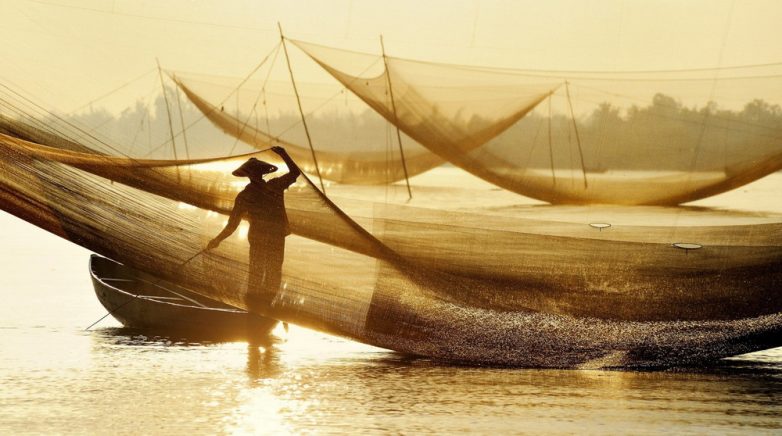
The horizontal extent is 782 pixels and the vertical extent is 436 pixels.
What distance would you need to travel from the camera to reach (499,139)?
11852 millimetres

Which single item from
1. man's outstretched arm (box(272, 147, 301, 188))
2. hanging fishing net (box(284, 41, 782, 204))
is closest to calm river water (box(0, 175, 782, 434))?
man's outstretched arm (box(272, 147, 301, 188))

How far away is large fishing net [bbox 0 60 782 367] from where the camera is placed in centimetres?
443

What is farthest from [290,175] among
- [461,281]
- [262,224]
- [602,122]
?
[602,122]

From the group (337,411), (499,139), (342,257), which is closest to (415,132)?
(499,139)

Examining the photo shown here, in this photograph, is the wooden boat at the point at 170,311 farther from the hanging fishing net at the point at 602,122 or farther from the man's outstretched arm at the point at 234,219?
the hanging fishing net at the point at 602,122

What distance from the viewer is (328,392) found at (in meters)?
4.04

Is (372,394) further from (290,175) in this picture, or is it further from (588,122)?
(588,122)

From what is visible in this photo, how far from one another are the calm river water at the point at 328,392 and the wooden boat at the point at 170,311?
148 millimetres

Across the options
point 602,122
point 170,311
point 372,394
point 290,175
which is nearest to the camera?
point 372,394

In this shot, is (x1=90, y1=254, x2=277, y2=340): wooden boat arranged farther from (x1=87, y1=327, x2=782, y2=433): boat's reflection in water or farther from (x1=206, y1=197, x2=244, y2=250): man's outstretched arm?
(x1=206, y1=197, x2=244, y2=250): man's outstretched arm

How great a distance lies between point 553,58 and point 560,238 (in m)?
21.8

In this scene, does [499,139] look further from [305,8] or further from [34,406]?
[305,8]

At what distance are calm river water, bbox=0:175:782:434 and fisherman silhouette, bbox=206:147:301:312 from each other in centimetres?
39

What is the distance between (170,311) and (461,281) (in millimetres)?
1905
